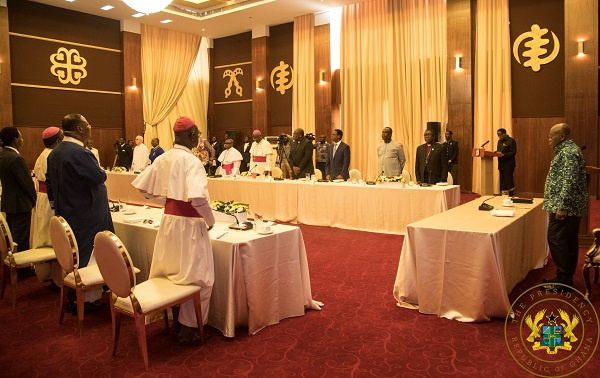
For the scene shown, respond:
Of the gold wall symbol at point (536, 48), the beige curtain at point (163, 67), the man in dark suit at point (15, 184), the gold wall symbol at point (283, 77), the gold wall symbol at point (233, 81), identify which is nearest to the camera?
the man in dark suit at point (15, 184)

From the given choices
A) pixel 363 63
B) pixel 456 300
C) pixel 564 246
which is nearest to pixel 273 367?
pixel 456 300

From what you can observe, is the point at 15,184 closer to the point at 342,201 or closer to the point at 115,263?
the point at 115,263

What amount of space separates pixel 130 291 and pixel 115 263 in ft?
0.65

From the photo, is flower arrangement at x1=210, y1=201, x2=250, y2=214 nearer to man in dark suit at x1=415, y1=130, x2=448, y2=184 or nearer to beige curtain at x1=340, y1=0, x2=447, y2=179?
man in dark suit at x1=415, y1=130, x2=448, y2=184

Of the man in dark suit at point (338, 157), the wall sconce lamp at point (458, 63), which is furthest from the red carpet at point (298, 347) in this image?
the wall sconce lamp at point (458, 63)

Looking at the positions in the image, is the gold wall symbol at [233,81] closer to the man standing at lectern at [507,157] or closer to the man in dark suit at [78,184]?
the man standing at lectern at [507,157]

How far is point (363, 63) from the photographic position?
503 inches

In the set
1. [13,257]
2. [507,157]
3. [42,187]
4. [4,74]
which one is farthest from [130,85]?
[13,257]

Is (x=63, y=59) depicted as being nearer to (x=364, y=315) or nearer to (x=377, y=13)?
(x=377, y=13)

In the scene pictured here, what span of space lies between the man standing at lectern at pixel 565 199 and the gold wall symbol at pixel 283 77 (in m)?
10.7

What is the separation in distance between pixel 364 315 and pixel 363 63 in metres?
9.88

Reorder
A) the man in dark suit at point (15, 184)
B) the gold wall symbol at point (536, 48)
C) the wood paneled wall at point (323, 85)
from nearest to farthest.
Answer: the man in dark suit at point (15, 184), the gold wall symbol at point (536, 48), the wood paneled wall at point (323, 85)

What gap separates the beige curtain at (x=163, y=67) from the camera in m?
14.8

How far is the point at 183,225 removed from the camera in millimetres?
3389
